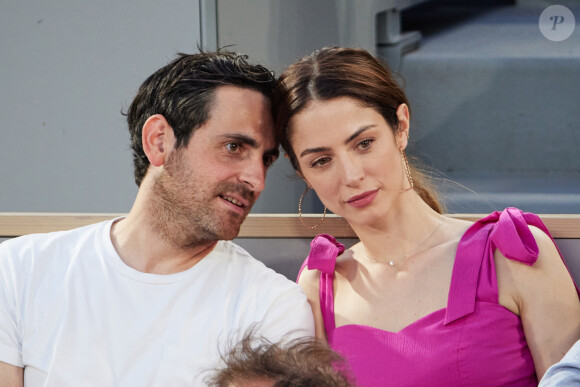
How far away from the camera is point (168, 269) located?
179 cm

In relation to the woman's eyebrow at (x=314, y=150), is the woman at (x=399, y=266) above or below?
below

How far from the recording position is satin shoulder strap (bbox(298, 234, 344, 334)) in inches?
71.7

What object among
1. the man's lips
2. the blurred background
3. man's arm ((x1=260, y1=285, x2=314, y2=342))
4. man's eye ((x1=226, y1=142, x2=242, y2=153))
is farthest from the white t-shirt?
the blurred background

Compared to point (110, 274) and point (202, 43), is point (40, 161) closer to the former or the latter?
point (202, 43)

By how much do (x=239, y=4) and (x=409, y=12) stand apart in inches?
23.3

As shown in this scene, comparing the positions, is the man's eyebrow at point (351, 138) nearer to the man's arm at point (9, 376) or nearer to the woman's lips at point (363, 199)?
the woman's lips at point (363, 199)

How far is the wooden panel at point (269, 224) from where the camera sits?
1.77 metres

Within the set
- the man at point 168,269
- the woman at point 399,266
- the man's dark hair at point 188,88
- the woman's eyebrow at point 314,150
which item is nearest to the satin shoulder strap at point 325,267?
the woman at point 399,266

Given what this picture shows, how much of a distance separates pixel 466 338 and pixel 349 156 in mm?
440

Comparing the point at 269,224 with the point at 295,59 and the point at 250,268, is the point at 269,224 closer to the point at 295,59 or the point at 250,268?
the point at 250,268

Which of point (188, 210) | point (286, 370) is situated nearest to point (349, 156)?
point (188, 210)

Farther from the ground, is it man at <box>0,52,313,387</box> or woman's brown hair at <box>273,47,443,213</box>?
woman's brown hair at <box>273,47,443,213</box>

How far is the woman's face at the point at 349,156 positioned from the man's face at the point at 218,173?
101mm

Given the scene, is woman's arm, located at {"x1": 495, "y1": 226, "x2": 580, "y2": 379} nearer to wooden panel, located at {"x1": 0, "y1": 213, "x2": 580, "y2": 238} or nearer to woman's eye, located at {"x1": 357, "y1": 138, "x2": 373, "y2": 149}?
wooden panel, located at {"x1": 0, "y1": 213, "x2": 580, "y2": 238}
